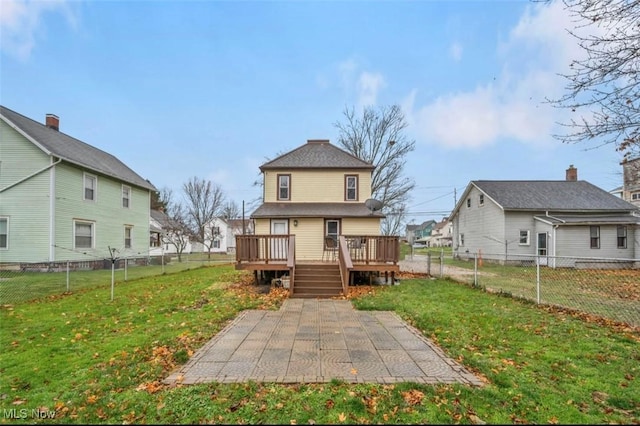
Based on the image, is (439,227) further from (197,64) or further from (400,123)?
(197,64)

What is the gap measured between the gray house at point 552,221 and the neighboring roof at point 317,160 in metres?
8.69

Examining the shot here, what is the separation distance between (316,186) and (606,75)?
37.9ft

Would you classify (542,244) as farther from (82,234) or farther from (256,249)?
(82,234)

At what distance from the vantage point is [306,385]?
334 centimetres

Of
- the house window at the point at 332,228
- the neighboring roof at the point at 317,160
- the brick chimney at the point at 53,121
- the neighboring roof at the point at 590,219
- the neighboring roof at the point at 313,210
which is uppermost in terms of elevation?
the brick chimney at the point at 53,121

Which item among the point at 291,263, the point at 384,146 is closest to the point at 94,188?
the point at 291,263

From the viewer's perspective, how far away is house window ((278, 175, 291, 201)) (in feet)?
49.1

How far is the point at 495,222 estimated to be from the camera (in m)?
20.8

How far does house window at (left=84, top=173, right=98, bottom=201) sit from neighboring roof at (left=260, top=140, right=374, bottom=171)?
980 cm

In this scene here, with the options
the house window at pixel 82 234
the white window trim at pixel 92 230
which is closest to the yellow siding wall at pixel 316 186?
the white window trim at pixel 92 230

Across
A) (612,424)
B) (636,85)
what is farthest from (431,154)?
(612,424)

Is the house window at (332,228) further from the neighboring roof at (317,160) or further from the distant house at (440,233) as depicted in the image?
the distant house at (440,233)

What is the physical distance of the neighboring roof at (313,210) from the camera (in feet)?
44.9

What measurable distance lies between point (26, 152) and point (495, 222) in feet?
87.9
